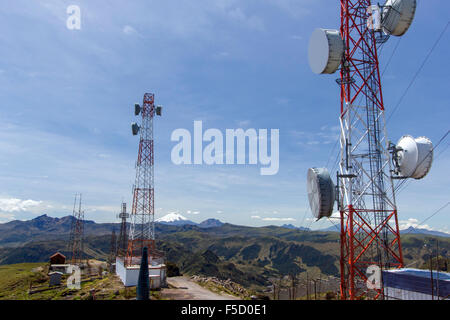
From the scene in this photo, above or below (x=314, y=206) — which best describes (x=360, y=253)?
below

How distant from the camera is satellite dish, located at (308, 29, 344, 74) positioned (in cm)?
2439

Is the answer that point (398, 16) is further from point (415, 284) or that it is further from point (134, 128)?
point (134, 128)

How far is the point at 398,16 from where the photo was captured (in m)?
24.5

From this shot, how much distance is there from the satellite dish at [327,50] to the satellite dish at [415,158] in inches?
331

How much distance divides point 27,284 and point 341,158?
52.9 m

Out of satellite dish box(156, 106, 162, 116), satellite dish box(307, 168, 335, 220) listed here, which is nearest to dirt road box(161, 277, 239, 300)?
satellite dish box(307, 168, 335, 220)

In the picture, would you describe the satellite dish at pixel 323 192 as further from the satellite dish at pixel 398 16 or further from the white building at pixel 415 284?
the satellite dish at pixel 398 16

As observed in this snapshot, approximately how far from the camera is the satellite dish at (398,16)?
24.4m

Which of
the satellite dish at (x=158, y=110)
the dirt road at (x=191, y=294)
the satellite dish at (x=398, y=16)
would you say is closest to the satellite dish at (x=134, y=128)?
the satellite dish at (x=158, y=110)

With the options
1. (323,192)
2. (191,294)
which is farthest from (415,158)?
(191,294)

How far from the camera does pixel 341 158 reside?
82.1ft

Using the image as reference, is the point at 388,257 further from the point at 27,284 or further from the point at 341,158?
the point at 27,284

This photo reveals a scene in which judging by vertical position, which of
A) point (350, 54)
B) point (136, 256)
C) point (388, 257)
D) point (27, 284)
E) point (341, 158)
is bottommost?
point (27, 284)
